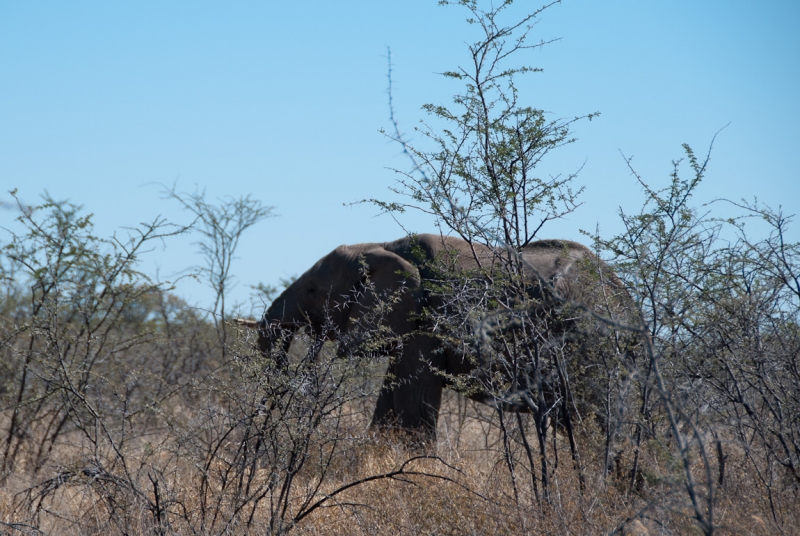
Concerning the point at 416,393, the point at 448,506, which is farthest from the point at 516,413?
the point at 416,393

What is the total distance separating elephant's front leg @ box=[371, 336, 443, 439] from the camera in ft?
28.2

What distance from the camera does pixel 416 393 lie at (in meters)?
8.70

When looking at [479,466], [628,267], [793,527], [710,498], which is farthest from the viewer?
[479,466]

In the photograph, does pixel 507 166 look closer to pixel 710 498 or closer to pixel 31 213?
pixel 710 498

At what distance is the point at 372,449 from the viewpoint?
301 inches

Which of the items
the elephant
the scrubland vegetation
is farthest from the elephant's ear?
the scrubland vegetation

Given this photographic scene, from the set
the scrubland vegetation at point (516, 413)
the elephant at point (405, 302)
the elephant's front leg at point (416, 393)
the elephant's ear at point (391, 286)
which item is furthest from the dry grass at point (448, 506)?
the elephant's ear at point (391, 286)

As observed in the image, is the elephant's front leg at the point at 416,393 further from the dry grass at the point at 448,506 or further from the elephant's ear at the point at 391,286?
the dry grass at the point at 448,506

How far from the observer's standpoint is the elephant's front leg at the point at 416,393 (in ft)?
28.2

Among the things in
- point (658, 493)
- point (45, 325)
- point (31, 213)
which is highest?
point (31, 213)

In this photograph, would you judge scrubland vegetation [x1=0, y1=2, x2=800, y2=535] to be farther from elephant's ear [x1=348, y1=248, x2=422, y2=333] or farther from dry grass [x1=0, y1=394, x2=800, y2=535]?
elephant's ear [x1=348, y1=248, x2=422, y2=333]

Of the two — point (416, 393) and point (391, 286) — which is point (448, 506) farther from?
point (391, 286)

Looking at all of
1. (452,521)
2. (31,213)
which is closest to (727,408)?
(452,521)

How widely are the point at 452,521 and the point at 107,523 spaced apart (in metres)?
2.19
